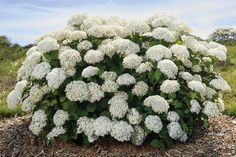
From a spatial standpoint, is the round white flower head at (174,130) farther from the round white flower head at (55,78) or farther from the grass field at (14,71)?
the grass field at (14,71)

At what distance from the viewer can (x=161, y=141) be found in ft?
30.6

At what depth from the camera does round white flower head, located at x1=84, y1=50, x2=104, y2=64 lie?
9.34 meters

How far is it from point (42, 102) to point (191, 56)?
257 cm

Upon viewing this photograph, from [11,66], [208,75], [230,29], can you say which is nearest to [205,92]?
[208,75]

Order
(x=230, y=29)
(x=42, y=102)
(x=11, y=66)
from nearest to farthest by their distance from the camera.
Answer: (x=42, y=102)
(x=11, y=66)
(x=230, y=29)

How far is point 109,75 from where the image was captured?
9.34 m

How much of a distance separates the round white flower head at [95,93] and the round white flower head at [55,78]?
18.3 inches

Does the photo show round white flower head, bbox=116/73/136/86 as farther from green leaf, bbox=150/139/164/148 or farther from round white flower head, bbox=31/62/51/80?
round white flower head, bbox=31/62/51/80

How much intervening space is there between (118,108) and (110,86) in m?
0.36

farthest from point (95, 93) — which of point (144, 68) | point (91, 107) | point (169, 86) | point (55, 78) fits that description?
point (169, 86)

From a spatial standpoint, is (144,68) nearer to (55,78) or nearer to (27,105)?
(55,78)

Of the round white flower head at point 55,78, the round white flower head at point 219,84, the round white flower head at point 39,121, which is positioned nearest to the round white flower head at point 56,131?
the round white flower head at point 39,121

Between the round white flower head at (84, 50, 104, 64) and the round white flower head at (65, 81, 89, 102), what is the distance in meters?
0.36

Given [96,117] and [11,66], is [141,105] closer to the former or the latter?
[96,117]
